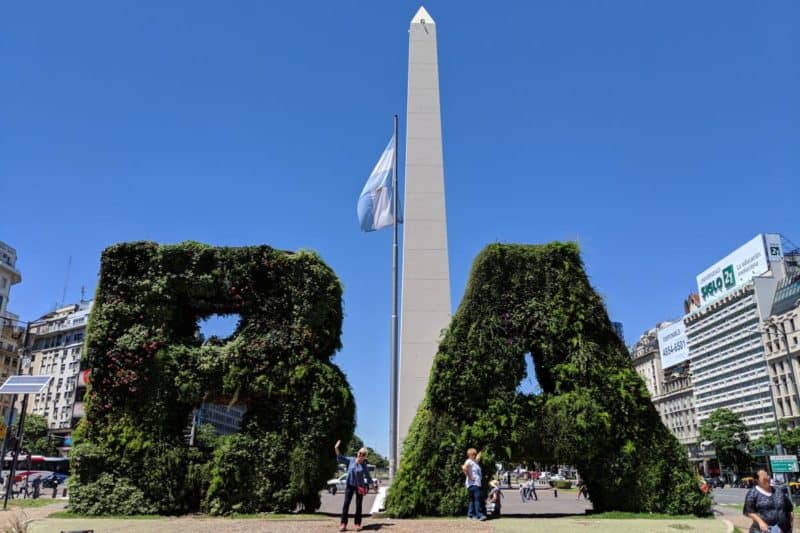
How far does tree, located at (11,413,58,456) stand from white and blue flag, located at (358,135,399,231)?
70.1 meters

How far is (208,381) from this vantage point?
15.6 metres

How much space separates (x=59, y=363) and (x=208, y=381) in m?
97.8

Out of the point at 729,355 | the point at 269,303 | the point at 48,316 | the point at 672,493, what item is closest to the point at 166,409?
the point at 269,303

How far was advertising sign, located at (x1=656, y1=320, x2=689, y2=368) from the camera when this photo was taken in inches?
4248

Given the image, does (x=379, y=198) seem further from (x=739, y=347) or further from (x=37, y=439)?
(x=739, y=347)

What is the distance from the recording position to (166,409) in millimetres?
15539

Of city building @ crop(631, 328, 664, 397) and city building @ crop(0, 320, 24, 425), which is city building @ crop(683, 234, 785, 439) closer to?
city building @ crop(631, 328, 664, 397)

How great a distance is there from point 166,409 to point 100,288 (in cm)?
389

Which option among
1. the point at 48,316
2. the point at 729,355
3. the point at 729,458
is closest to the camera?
the point at 729,458

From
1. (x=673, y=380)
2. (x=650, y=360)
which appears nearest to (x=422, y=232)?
(x=673, y=380)

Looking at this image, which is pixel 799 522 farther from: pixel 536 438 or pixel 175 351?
pixel 175 351

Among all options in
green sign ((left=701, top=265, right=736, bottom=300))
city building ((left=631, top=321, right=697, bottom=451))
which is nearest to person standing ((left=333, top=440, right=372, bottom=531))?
green sign ((left=701, top=265, right=736, bottom=300))

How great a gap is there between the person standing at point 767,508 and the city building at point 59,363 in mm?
98479

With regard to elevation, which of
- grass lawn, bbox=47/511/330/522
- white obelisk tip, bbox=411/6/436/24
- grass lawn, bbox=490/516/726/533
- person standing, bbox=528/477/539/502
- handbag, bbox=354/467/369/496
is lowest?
person standing, bbox=528/477/539/502
